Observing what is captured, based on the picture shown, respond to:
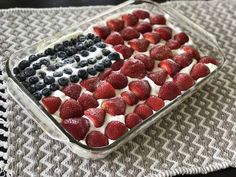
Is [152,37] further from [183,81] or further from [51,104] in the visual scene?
[51,104]

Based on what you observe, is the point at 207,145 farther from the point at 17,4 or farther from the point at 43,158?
the point at 17,4

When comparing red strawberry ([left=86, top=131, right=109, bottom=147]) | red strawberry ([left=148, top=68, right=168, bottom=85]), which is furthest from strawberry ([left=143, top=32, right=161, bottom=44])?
red strawberry ([left=86, top=131, right=109, bottom=147])

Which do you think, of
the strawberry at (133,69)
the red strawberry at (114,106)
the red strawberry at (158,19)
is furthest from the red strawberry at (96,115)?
the red strawberry at (158,19)

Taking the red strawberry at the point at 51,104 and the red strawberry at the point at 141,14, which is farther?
the red strawberry at the point at 141,14

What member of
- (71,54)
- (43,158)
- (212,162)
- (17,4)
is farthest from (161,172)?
(17,4)

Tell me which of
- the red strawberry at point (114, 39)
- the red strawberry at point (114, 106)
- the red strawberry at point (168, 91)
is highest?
the red strawberry at point (114, 39)

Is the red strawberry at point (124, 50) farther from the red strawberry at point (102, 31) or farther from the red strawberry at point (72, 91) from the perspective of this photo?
the red strawberry at point (72, 91)
